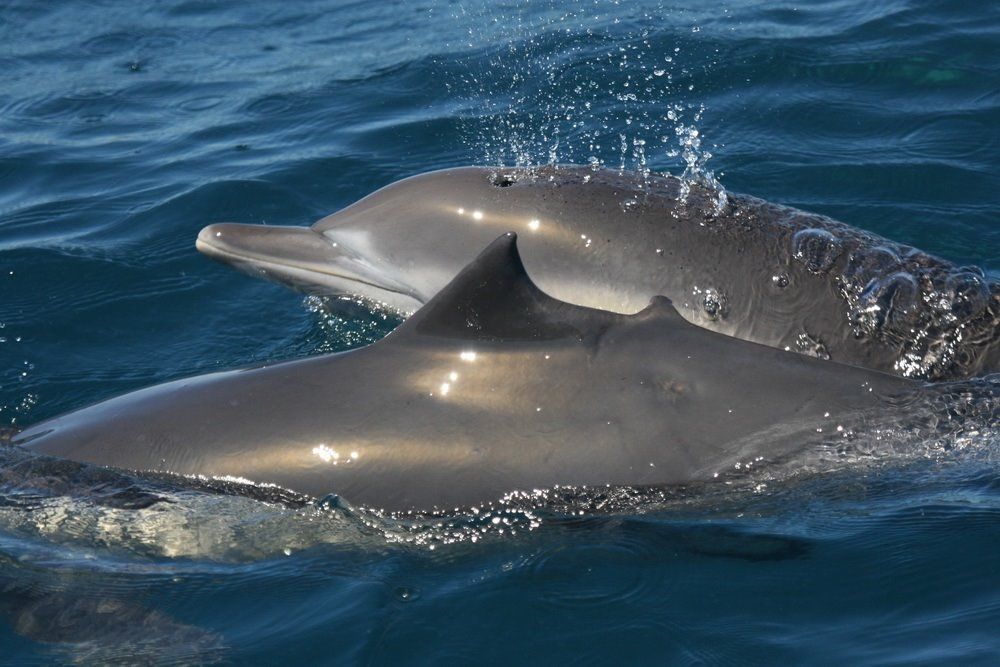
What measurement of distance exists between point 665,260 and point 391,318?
6.69 feet

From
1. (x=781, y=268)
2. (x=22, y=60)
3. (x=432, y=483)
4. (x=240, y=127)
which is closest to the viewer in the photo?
(x=432, y=483)

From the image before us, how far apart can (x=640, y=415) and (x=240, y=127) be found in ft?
→ 33.4

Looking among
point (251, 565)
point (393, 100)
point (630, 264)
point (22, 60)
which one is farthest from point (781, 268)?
point (22, 60)

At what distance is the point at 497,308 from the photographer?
600cm

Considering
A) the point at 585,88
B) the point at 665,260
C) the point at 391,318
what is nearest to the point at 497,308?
the point at 665,260

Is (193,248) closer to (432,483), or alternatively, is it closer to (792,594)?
(432,483)

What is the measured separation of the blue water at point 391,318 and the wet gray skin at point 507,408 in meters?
0.17

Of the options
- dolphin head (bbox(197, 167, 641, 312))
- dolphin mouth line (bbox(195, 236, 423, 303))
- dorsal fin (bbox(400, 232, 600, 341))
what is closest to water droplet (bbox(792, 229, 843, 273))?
dolphin head (bbox(197, 167, 641, 312))

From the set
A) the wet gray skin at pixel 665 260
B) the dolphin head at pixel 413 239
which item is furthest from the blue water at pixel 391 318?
the wet gray skin at pixel 665 260

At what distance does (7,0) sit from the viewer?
2117cm

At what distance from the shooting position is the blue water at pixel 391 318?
545 cm

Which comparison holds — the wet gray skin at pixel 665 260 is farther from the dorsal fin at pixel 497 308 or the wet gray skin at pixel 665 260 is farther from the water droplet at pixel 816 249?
the dorsal fin at pixel 497 308

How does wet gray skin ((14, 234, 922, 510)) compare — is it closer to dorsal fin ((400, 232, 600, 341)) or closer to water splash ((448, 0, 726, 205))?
dorsal fin ((400, 232, 600, 341))

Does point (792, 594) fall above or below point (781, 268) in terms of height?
below
